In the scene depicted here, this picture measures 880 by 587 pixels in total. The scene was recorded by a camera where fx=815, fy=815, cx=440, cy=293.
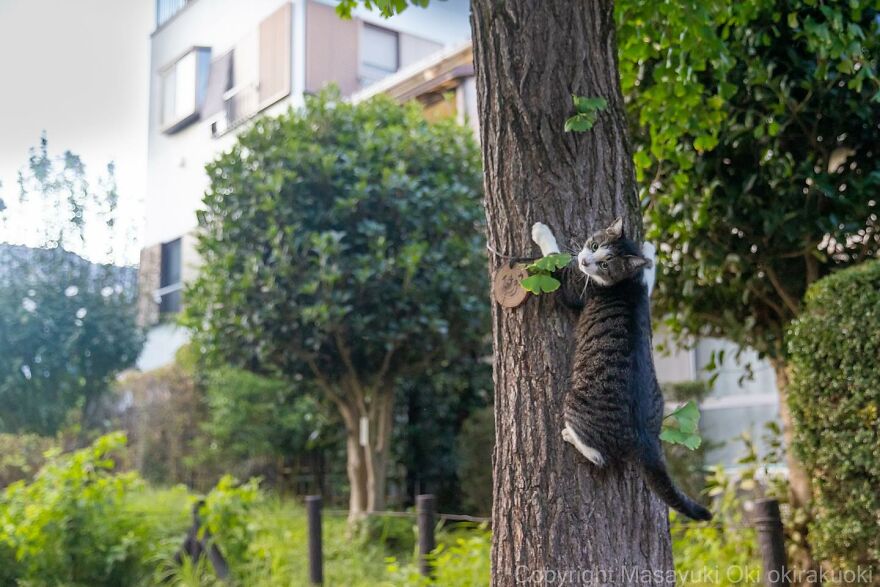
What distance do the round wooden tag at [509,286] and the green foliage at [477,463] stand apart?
217 inches

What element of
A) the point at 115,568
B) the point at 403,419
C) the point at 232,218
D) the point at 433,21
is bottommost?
the point at 115,568

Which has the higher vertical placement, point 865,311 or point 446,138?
point 446,138

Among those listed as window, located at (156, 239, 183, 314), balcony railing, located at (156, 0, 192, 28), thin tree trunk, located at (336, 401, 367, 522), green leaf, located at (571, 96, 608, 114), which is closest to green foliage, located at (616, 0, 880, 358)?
green leaf, located at (571, 96, 608, 114)

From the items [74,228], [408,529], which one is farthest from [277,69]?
[408,529]

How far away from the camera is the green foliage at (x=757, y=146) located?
13.0 feet

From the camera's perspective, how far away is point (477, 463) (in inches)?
318

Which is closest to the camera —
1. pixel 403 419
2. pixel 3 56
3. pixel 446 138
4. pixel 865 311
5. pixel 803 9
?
pixel 865 311

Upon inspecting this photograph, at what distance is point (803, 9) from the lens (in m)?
4.31

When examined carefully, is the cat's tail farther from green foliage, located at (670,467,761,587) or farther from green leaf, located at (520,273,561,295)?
green foliage, located at (670,467,761,587)

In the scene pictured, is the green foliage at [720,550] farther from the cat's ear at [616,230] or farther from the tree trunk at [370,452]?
the tree trunk at [370,452]

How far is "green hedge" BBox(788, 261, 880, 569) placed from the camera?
3.52 m

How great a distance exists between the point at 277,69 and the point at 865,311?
9.84m

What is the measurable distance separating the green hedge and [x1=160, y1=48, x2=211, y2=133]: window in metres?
11.5

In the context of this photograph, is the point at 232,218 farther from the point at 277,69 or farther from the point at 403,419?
Answer: the point at 277,69
